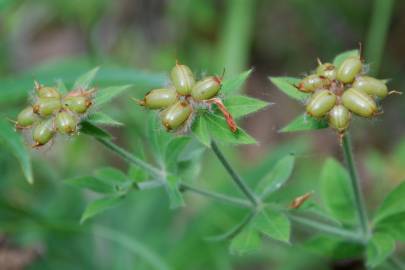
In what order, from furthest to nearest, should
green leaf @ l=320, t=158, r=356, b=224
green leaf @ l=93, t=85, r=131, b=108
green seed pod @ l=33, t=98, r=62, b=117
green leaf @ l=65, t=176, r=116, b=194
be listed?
green leaf @ l=320, t=158, r=356, b=224
green leaf @ l=65, t=176, r=116, b=194
green leaf @ l=93, t=85, r=131, b=108
green seed pod @ l=33, t=98, r=62, b=117

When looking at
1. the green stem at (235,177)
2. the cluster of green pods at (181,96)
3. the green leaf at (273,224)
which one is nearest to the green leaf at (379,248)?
the green leaf at (273,224)

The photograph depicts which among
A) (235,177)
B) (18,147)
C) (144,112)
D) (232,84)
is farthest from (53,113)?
(144,112)

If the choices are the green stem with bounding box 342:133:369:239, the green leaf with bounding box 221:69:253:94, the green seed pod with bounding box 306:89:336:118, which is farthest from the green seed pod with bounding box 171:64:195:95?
the green stem with bounding box 342:133:369:239

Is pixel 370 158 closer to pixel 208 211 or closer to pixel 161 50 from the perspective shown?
pixel 208 211

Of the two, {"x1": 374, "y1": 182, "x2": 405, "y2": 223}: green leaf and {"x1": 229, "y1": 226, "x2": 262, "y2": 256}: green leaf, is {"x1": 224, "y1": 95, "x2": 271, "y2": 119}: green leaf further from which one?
{"x1": 374, "y1": 182, "x2": 405, "y2": 223}: green leaf

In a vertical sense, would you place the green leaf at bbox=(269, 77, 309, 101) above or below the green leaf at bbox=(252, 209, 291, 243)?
above

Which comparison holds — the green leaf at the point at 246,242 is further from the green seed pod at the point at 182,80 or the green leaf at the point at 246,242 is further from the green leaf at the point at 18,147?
the green leaf at the point at 18,147
